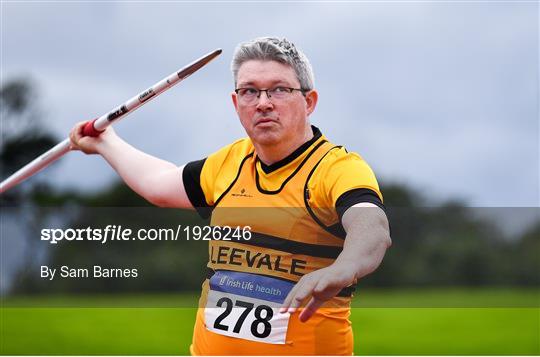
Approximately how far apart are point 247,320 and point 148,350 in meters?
18.5

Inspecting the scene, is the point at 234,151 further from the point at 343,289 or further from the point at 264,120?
the point at 343,289

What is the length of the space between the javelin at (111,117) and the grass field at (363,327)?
43.2 feet

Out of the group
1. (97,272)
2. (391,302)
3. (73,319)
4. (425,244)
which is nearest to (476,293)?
(391,302)

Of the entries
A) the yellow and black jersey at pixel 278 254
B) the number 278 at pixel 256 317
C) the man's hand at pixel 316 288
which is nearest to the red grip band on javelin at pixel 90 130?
the yellow and black jersey at pixel 278 254

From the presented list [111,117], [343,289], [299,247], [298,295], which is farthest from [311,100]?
[111,117]

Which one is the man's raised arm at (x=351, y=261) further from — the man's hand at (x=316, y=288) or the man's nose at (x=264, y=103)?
the man's nose at (x=264, y=103)

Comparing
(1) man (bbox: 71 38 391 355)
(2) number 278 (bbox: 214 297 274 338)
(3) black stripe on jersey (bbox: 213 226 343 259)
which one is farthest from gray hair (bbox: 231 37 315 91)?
(2) number 278 (bbox: 214 297 274 338)

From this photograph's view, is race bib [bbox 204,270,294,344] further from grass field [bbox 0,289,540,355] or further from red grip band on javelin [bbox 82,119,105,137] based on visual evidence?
grass field [bbox 0,289,540,355]

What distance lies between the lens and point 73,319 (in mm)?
27906

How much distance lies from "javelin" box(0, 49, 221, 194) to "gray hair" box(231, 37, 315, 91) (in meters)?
0.56

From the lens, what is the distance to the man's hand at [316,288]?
395 centimetres

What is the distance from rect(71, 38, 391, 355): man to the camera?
4.91 m

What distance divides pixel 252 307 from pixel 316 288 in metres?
1.10

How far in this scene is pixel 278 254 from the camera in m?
4.97
